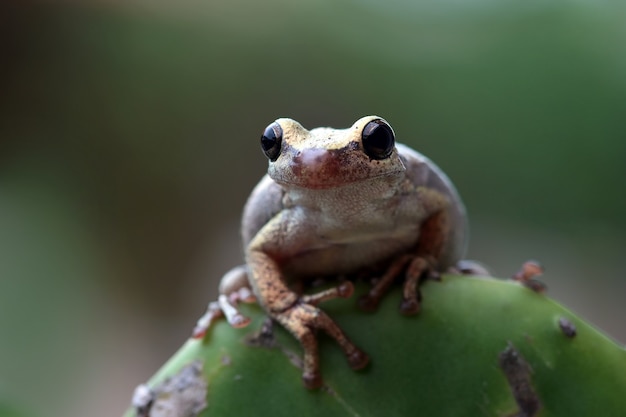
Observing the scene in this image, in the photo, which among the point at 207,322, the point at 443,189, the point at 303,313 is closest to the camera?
the point at 303,313

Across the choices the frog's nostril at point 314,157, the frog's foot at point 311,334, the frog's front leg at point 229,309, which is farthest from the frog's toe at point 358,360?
the frog's nostril at point 314,157

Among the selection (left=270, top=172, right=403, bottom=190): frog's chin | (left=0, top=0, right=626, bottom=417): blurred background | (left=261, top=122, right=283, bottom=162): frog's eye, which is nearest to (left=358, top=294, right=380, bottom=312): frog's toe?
(left=270, top=172, right=403, bottom=190): frog's chin

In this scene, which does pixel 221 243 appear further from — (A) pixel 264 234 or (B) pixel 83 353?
(A) pixel 264 234

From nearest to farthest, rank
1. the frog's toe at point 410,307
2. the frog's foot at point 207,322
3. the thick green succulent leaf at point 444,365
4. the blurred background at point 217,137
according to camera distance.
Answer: the thick green succulent leaf at point 444,365
the frog's toe at point 410,307
the frog's foot at point 207,322
the blurred background at point 217,137

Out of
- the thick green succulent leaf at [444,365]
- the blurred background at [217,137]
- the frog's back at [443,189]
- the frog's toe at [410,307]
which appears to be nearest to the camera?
the thick green succulent leaf at [444,365]

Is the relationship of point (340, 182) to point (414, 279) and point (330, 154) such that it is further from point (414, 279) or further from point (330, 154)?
point (414, 279)

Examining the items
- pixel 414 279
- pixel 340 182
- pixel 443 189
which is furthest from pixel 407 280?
pixel 443 189

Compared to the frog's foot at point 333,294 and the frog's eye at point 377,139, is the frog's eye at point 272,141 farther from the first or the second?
the frog's foot at point 333,294

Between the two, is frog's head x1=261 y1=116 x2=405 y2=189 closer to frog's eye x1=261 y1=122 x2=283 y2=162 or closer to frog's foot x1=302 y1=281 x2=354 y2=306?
frog's eye x1=261 y1=122 x2=283 y2=162
